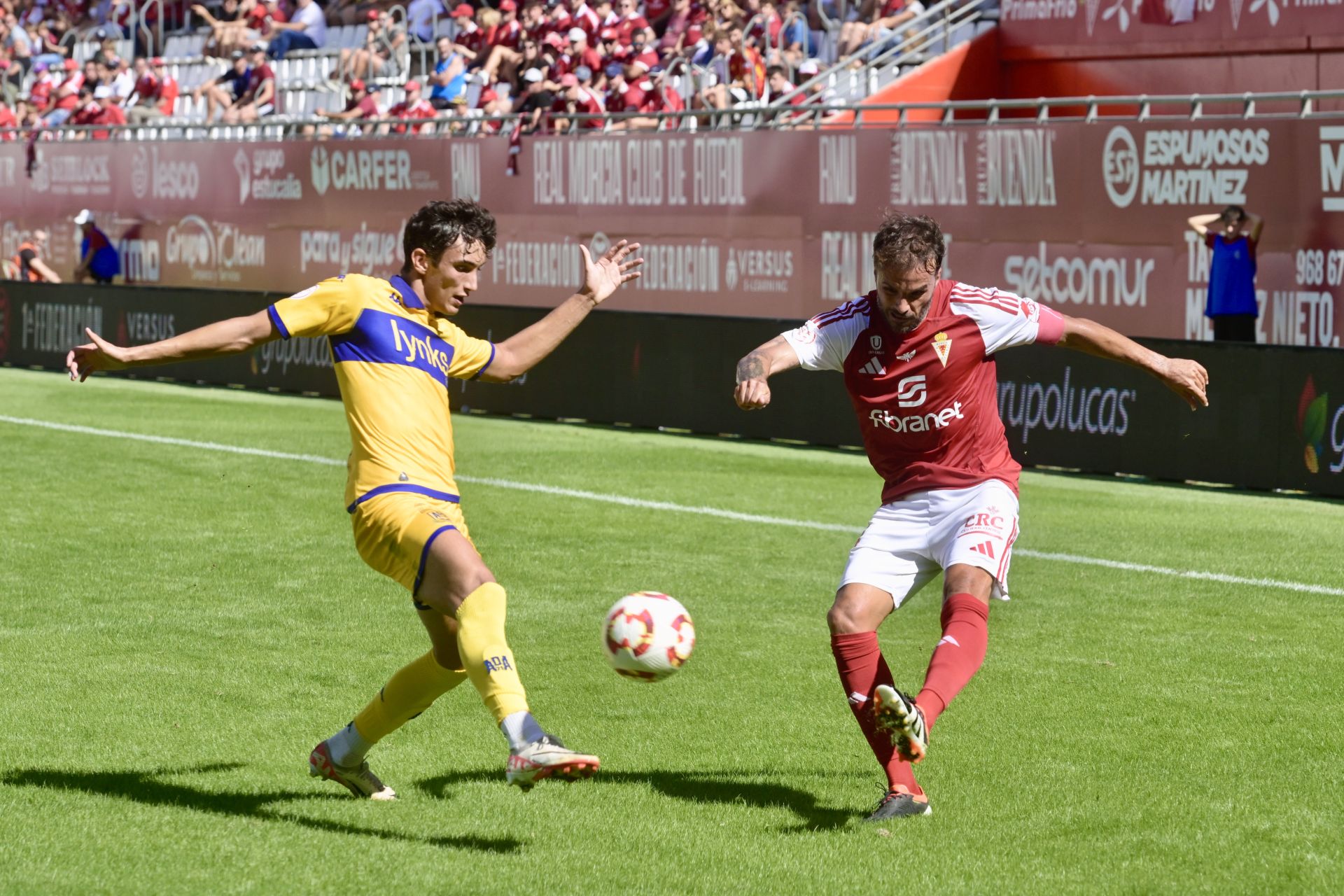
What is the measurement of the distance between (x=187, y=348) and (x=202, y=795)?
1.71 metres

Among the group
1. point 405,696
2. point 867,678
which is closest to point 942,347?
point 867,678

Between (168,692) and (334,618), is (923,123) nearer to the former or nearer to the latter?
(334,618)

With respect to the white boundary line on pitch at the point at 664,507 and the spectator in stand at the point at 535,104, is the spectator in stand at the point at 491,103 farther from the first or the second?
the white boundary line on pitch at the point at 664,507

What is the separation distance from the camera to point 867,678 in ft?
21.3

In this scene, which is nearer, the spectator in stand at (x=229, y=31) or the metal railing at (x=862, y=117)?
the metal railing at (x=862, y=117)

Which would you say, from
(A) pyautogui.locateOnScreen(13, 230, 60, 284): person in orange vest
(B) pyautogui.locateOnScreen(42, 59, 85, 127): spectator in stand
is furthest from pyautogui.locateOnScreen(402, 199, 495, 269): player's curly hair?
(B) pyautogui.locateOnScreen(42, 59, 85, 127): spectator in stand

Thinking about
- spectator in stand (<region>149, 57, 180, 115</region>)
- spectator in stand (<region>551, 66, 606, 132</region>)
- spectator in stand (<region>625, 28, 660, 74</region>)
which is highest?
spectator in stand (<region>149, 57, 180, 115</region>)

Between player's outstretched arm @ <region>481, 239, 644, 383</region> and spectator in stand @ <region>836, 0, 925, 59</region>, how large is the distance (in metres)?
18.2

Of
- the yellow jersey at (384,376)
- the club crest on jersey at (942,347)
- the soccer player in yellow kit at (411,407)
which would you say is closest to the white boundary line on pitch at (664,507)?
the club crest on jersey at (942,347)

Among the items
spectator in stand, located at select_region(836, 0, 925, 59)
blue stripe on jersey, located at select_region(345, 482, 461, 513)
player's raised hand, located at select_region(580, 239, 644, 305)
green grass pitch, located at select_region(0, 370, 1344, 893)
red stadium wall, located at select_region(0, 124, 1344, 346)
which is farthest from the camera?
spectator in stand, located at select_region(836, 0, 925, 59)

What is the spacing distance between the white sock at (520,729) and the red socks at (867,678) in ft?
4.06

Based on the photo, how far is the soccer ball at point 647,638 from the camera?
646 centimetres

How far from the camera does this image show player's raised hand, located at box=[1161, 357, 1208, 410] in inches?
264

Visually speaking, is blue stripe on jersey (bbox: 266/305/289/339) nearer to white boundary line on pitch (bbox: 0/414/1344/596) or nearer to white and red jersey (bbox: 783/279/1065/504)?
white and red jersey (bbox: 783/279/1065/504)
